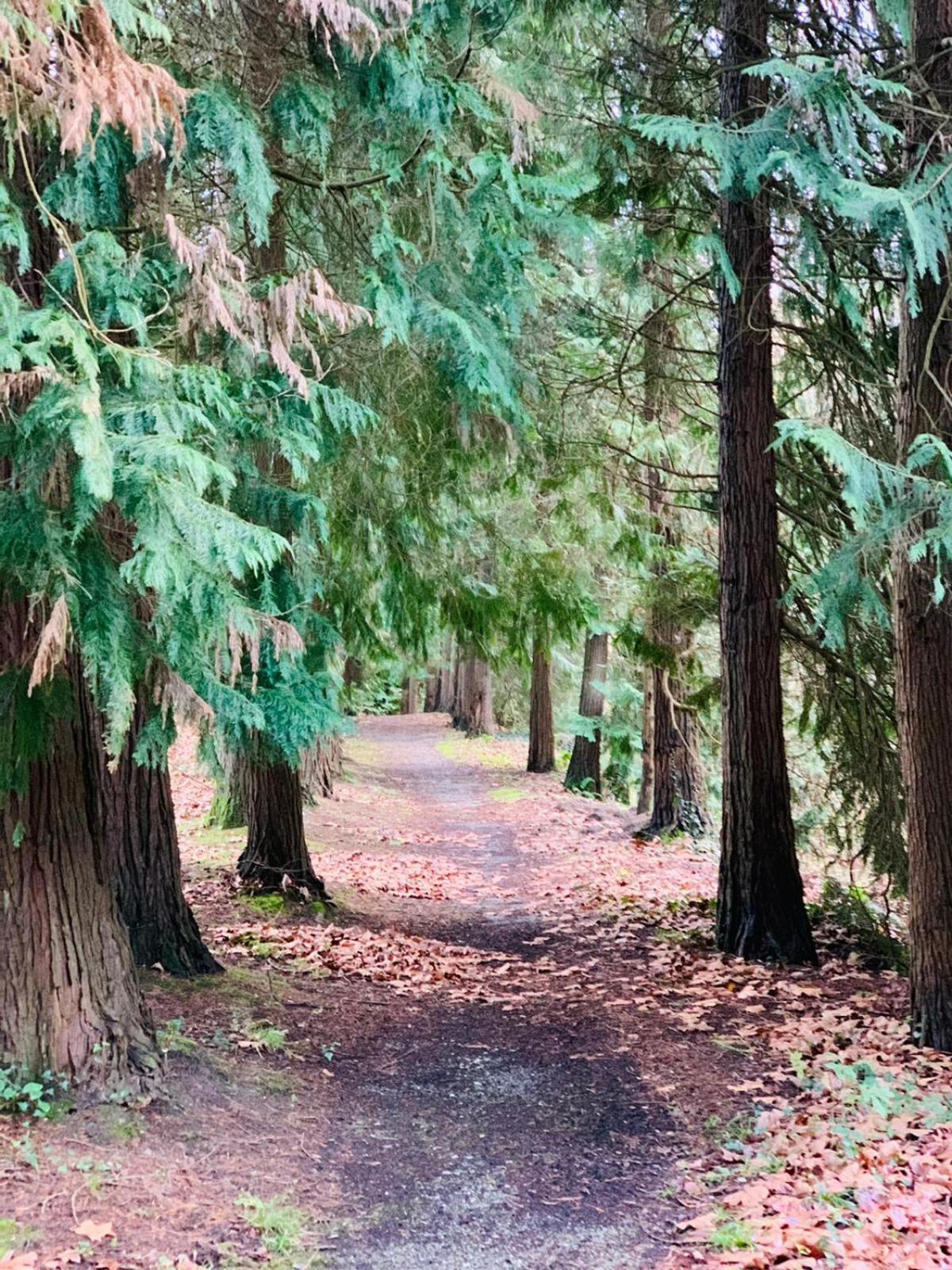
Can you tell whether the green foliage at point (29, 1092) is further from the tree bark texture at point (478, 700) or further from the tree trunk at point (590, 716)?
the tree bark texture at point (478, 700)

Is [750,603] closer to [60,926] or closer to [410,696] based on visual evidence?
[60,926]

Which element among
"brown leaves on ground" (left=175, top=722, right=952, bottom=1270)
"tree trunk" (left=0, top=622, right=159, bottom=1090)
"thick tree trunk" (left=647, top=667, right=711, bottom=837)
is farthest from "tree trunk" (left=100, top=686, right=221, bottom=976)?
"thick tree trunk" (left=647, top=667, right=711, bottom=837)

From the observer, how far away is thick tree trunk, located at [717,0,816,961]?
25.7ft

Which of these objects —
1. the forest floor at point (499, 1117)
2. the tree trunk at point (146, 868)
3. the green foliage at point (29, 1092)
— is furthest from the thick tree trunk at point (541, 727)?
the green foliage at point (29, 1092)

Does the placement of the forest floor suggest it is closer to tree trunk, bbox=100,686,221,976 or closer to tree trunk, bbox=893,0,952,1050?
tree trunk, bbox=100,686,221,976

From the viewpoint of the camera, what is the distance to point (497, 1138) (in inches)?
193

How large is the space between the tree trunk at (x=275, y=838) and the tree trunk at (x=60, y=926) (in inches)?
173

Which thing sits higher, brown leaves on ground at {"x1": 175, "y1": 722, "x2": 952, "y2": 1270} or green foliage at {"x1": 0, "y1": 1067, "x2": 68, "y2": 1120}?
green foliage at {"x1": 0, "y1": 1067, "x2": 68, "y2": 1120}

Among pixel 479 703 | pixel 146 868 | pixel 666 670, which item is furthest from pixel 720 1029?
pixel 479 703

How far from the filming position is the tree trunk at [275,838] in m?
9.14

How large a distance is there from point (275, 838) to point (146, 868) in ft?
9.03

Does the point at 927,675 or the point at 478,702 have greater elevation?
the point at 927,675

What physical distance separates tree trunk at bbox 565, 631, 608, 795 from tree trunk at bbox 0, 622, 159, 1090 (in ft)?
44.8

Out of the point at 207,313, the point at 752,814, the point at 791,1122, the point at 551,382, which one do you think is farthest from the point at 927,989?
the point at 551,382
